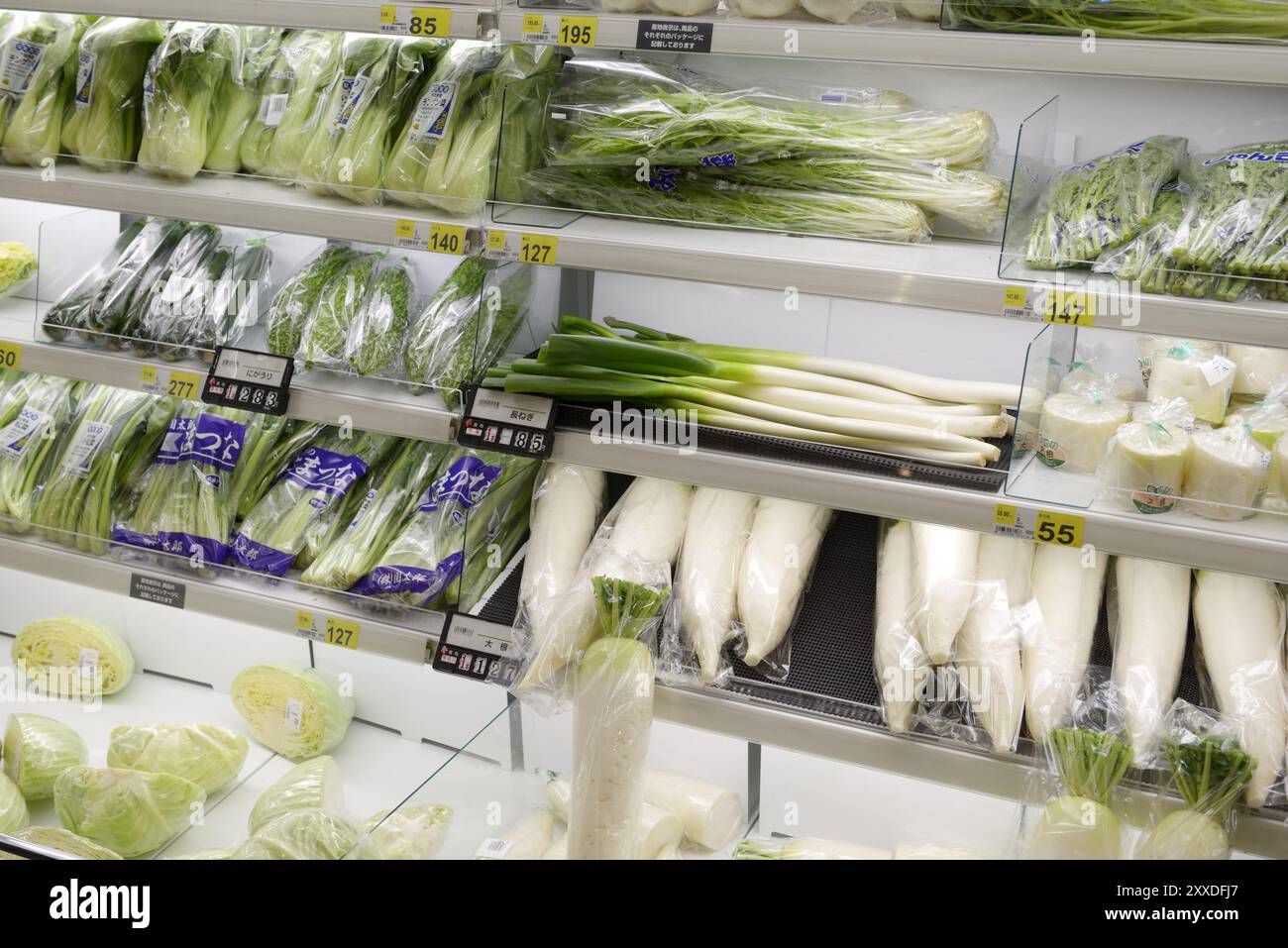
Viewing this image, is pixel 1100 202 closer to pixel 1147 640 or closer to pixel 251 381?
pixel 1147 640

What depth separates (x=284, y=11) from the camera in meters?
2.16

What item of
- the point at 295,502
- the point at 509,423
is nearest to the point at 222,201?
the point at 295,502

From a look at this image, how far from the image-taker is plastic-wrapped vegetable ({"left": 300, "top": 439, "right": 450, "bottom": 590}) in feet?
7.84

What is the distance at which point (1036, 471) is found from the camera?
197cm

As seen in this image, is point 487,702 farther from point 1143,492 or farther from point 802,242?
point 1143,492

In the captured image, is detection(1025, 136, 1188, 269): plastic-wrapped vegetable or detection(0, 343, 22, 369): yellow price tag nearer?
detection(1025, 136, 1188, 269): plastic-wrapped vegetable

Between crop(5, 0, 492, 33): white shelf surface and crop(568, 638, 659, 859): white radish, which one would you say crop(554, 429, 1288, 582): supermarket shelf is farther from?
crop(5, 0, 492, 33): white shelf surface

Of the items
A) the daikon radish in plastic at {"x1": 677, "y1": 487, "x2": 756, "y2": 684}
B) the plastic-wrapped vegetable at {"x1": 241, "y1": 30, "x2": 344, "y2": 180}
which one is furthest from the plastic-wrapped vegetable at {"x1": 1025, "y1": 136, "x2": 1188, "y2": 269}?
the plastic-wrapped vegetable at {"x1": 241, "y1": 30, "x2": 344, "y2": 180}

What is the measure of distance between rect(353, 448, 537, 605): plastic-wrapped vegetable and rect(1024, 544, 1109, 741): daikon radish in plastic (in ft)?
3.50

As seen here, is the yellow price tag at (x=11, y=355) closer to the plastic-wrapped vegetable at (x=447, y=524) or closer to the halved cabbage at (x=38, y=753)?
the halved cabbage at (x=38, y=753)

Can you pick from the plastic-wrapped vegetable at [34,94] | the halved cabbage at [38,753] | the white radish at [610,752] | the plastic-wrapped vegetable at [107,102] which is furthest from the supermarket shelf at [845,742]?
the plastic-wrapped vegetable at [34,94]

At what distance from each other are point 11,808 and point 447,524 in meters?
1.15
